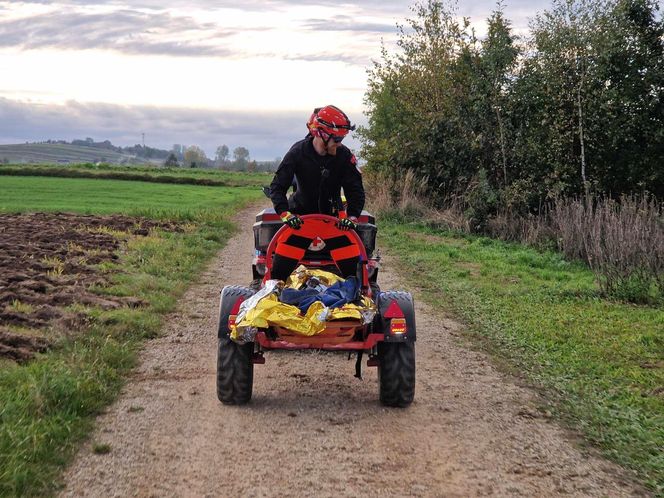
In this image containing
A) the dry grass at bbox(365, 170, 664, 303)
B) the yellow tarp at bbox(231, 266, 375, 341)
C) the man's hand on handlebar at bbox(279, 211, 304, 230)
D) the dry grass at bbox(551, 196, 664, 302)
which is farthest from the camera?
the dry grass at bbox(365, 170, 664, 303)

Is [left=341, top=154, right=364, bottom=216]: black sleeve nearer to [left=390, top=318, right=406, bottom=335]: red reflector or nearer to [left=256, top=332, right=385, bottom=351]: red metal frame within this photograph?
[left=390, top=318, right=406, bottom=335]: red reflector

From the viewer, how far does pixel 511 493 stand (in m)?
4.72

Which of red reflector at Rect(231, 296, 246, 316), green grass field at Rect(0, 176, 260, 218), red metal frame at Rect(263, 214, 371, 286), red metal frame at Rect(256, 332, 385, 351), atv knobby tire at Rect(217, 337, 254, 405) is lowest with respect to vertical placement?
green grass field at Rect(0, 176, 260, 218)

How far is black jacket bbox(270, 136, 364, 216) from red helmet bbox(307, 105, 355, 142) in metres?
0.39

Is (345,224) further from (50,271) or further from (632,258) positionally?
(50,271)

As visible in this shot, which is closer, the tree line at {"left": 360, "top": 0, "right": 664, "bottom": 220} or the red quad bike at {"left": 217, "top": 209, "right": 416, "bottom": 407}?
the red quad bike at {"left": 217, "top": 209, "right": 416, "bottom": 407}

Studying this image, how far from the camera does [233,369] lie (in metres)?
6.36

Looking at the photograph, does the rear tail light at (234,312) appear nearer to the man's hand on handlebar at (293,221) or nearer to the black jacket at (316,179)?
the man's hand on handlebar at (293,221)

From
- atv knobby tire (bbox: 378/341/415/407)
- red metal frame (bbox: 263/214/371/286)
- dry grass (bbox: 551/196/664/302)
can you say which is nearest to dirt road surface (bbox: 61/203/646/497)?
atv knobby tire (bbox: 378/341/415/407)

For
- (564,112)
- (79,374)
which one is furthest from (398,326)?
(564,112)

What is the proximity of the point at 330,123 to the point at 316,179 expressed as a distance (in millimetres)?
803

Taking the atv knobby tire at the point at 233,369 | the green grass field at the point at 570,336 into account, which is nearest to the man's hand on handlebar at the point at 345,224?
the atv knobby tire at the point at 233,369

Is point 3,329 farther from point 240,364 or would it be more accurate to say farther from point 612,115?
point 612,115

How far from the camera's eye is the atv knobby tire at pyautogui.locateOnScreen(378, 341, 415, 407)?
6.37 m
